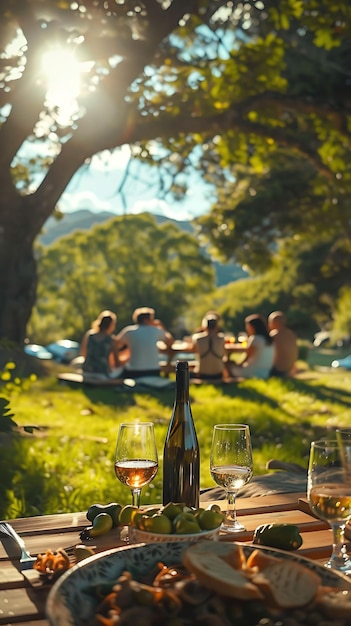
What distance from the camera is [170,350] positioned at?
14.7m

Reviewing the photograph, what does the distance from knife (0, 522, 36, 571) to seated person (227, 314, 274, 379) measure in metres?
12.4

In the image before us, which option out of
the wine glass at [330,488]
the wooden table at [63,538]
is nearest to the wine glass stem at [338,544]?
the wine glass at [330,488]

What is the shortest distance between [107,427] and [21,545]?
6.62 m

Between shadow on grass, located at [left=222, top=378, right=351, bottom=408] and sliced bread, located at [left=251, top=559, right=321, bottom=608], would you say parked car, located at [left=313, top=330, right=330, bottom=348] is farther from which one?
sliced bread, located at [left=251, top=559, right=321, bottom=608]

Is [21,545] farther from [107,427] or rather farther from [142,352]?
[142,352]

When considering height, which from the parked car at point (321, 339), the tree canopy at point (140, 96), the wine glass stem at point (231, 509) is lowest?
the wine glass stem at point (231, 509)

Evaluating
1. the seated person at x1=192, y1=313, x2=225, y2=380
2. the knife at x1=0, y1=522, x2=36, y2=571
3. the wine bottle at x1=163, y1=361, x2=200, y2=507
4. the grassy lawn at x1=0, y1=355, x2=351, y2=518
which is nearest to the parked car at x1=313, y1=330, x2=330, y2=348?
the grassy lawn at x1=0, y1=355, x2=351, y2=518

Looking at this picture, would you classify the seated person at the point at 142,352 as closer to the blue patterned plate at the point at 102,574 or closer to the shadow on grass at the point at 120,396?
the shadow on grass at the point at 120,396

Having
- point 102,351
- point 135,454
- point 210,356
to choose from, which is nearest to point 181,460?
point 135,454

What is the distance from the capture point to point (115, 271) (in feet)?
176

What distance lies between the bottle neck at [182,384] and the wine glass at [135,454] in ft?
0.51

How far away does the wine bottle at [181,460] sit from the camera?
7.89 ft

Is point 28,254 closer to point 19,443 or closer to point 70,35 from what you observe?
point 70,35

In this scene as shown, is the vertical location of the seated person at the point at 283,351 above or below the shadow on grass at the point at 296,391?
above
